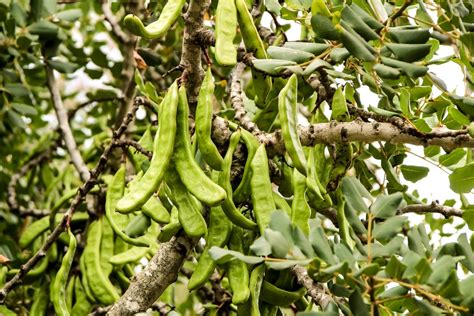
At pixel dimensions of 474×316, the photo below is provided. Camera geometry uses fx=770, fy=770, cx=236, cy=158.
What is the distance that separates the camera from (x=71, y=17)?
2.05 metres

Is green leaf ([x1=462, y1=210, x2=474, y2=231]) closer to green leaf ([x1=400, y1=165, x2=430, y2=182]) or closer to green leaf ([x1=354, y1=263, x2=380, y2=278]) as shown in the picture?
green leaf ([x1=400, y1=165, x2=430, y2=182])

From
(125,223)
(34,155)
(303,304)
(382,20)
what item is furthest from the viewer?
(34,155)

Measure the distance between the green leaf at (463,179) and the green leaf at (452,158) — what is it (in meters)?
0.07

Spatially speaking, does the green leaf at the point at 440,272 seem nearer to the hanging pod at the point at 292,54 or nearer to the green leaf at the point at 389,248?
the green leaf at the point at 389,248

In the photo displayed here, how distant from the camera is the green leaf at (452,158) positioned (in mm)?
1311

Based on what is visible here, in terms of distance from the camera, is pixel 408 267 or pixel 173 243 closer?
pixel 408 267

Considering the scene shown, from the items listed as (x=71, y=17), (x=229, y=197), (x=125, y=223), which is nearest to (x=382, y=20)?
(x=229, y=197)

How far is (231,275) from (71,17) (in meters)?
1.16

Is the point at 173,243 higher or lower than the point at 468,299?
lower

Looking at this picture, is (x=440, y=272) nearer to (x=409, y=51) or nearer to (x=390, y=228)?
(x=390, y=228)

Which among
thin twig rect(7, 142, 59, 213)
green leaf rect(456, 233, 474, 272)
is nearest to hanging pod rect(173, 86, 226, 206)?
green leaf rect(456, 233, 474, 272)

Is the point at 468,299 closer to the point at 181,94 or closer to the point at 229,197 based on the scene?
the point at 229,197

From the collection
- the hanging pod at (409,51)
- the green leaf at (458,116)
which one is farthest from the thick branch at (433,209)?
the hanging pod at (409,51)

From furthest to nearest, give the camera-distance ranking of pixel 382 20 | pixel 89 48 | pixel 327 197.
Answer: pixel 89 48
pixel 327 197
pixel 382 20
